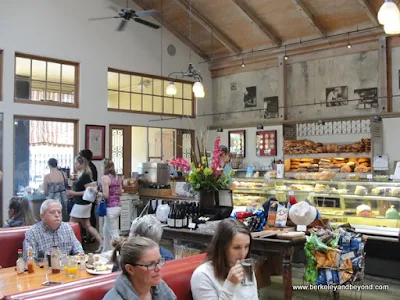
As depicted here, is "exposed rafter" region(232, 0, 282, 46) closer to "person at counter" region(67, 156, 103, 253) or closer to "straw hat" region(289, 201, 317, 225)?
"person at counter" region(67, 156, 103, 253)

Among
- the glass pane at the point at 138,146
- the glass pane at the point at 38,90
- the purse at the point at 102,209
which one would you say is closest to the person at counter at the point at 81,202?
the purse at the point at 102,209

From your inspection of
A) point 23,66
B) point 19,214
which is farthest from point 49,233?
point 23,66

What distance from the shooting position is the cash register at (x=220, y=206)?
4.88 m

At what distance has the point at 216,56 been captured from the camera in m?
12.7

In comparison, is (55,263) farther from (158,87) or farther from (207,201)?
(158,87)

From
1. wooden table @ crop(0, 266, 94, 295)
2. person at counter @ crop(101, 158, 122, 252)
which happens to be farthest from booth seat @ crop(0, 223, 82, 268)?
person at counter @ crop(101, 158, 122, 252)

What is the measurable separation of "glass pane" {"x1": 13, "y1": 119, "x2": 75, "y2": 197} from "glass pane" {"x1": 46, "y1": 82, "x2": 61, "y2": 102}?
1.71 ft

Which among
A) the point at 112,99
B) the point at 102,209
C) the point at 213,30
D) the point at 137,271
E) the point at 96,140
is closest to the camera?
the point at 137,271

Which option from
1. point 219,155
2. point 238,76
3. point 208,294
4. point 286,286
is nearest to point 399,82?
point 238,76

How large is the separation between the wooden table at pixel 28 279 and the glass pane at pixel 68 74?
6891 mm

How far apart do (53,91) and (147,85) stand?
2633mm

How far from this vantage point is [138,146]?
11.2 metres

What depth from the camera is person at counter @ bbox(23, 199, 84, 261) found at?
398 centimetres

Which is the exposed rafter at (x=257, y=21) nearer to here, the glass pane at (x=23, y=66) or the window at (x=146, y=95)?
the window at (x=146, y=95)
